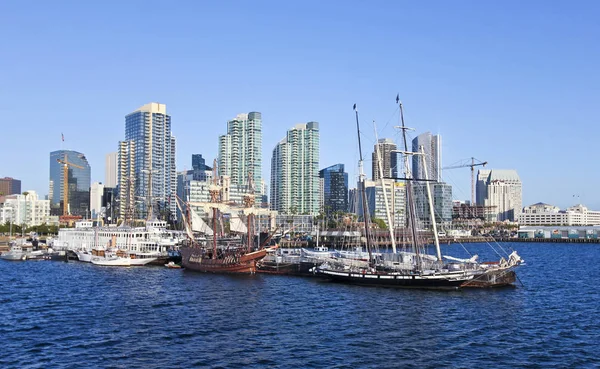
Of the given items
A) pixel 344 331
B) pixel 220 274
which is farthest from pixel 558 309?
pixel 220 274

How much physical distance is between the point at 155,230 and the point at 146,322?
8960cm

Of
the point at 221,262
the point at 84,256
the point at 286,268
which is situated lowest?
the point at 286,268

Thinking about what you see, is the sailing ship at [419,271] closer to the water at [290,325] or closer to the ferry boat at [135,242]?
the water at [290,325]

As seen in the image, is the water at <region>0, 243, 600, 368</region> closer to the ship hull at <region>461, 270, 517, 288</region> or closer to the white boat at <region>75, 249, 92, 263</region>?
the ship hull at <region>461, 270, 517, 288</region>

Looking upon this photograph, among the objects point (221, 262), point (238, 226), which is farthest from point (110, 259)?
point (221, 262)

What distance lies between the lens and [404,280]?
81.7 metres

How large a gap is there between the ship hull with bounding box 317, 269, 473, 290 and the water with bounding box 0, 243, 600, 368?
2.00m

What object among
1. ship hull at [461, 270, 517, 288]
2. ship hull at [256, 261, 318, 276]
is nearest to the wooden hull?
ship hull at [256, 261, 318, 276]

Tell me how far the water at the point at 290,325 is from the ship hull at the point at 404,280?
2.00 m

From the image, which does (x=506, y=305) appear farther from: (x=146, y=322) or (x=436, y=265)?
(x=146, y=322)

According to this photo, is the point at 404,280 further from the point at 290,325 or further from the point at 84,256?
the point at 84,256

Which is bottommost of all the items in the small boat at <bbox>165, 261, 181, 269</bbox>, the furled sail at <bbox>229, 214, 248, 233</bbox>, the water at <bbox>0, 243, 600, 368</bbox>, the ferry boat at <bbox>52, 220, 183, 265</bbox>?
the water at <bbox>0, 243, 600, 368</bbox>

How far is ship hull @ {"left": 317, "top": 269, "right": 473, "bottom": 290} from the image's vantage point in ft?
261

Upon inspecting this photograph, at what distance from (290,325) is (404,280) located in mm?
29437
